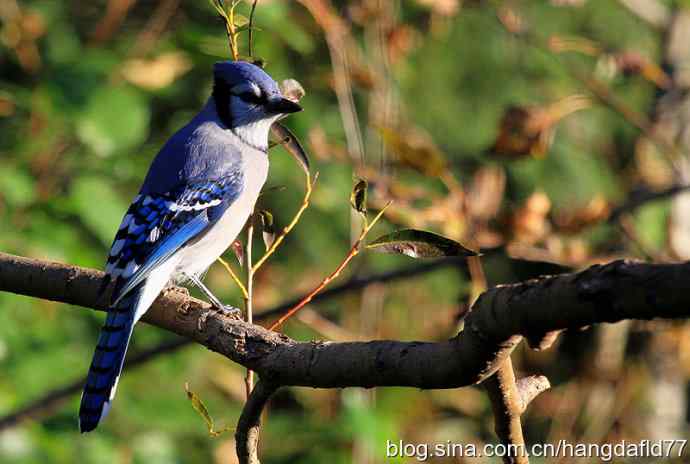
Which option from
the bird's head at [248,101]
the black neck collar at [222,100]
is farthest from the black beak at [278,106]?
the black neck collar at [222,100]

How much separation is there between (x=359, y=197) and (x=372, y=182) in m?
1.45

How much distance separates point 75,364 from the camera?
3205mm

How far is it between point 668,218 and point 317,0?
1451mm

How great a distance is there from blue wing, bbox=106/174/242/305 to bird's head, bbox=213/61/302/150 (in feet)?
0.62

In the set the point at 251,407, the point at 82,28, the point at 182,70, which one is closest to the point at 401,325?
the point at 182,70

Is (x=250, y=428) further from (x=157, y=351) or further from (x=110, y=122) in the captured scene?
(x=110, y=122)

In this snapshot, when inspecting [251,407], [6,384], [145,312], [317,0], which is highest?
[317,0]

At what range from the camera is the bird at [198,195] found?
7.85 ft

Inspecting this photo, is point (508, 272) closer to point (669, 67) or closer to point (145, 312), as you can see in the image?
point (669, 67)

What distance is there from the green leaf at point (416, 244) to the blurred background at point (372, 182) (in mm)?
360

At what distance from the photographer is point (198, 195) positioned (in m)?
2.77

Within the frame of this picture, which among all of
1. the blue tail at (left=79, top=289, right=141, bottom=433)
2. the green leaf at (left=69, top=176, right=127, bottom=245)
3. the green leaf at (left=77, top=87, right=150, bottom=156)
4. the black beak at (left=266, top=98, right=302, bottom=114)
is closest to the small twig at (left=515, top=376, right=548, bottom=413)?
the blue tail at (left=79, top=289, right=141, bottom=433)

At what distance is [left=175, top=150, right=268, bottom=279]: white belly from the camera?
9.10 ft

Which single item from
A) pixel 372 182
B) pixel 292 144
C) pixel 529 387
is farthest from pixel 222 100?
pixel 529 387
